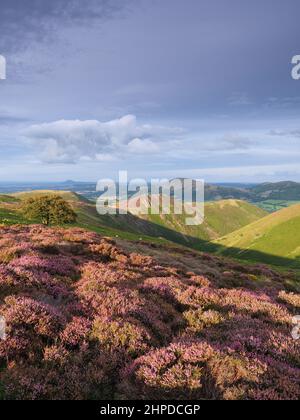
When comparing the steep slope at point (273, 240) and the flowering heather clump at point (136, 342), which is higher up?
the flowering heather clump at point (136, 342)

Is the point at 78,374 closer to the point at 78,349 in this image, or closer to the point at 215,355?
the point at 78,349

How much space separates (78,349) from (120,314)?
2.12m

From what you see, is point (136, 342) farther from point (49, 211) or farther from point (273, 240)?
Result: point (273, 240)

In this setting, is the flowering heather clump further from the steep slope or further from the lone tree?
the steep slope

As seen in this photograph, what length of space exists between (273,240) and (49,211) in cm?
12757

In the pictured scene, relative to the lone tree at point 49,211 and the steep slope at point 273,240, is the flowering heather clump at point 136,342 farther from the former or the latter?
the steep slope at point 273,240

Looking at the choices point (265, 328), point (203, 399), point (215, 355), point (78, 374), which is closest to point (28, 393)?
point (78, 374)

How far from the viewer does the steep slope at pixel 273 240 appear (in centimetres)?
14725

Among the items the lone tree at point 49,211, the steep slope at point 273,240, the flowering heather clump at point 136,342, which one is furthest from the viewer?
the steep slope at point 273,240

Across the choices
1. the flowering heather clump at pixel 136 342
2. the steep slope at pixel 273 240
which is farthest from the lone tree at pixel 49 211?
the steep slope at pixel 273 240

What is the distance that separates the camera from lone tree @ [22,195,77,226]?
6328cm

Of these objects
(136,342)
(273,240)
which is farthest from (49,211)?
(273,240)

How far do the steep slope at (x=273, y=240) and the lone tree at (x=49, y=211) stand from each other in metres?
101

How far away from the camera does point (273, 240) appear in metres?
160
